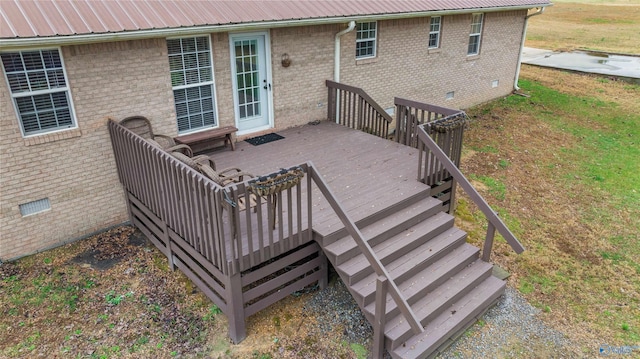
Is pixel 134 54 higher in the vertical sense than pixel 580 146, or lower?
higher

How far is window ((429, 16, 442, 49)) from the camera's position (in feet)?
37.1

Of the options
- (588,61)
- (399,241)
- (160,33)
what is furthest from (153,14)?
(588,61)

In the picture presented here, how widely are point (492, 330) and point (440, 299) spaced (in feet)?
2.42

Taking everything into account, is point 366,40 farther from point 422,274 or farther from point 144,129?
point 422,274

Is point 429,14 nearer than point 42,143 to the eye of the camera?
No

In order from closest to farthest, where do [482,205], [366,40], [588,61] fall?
[482,205] → [366,40] → [588,61]

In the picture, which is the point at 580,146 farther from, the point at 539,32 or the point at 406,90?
the point at 539,32

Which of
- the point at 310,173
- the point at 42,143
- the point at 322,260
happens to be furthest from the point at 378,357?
the point at 42,143

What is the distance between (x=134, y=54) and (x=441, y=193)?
16.7ft

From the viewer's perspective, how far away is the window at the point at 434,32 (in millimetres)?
11320

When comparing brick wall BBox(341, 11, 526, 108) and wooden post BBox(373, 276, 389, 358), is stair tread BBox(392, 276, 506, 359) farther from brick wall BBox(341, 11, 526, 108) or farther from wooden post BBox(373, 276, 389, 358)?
brick wall BBox(341, 11, 526, 108)

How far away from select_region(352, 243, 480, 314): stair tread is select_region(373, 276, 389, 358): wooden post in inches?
7.9

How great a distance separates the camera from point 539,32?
33500 millimetres

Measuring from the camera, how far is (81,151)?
6395 millimetres
